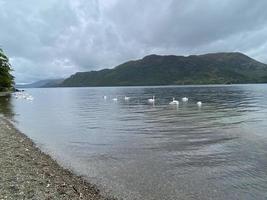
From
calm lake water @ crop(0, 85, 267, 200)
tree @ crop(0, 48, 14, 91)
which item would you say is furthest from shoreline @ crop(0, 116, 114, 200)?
tree @ crop(0, 48, 14, 91)

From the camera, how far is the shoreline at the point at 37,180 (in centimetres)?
1105

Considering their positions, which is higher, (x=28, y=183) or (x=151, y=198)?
(x=28, y=183)

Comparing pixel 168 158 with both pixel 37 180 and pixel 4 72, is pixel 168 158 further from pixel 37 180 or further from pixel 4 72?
pixel 4 72

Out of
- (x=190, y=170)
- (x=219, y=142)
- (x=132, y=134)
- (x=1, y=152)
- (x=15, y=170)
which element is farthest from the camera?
(x=132, y=134)

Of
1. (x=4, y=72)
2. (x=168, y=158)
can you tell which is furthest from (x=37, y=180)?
(x=4, y=72)

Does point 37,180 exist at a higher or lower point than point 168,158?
higher

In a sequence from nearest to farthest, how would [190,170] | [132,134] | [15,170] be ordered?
[15,170]
[190,170]
[132,134]

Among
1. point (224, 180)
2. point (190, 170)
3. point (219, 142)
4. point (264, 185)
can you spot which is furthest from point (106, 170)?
point (219, 142)

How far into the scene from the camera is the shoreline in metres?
11.0

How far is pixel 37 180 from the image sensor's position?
497 inches

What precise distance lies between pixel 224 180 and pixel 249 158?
429cm

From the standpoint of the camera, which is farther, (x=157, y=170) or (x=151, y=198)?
(x=157, y=170)

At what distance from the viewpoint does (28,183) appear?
12.0 m

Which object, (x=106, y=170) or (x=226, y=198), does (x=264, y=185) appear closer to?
(x=226, y=198)
